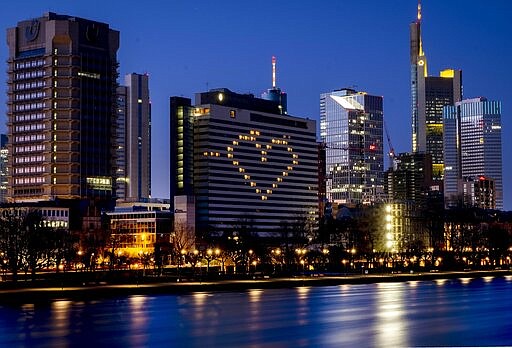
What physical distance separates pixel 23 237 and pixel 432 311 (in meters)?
70.3

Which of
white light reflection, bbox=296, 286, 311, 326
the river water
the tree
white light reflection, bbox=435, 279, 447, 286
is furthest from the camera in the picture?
white light reflection, bbox=435, 279, 447, 286

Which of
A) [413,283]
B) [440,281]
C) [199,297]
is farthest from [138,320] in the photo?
[440,281]

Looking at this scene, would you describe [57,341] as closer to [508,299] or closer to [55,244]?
[508,299]

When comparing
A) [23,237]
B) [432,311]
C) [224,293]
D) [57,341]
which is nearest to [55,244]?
[23,237]

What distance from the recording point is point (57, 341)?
63844 millimetres

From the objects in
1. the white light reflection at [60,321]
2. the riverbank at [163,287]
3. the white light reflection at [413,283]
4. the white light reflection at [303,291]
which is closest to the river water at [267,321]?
the white light reflection at [60,321]

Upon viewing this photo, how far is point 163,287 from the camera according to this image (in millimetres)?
120000

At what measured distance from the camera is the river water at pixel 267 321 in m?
64.6

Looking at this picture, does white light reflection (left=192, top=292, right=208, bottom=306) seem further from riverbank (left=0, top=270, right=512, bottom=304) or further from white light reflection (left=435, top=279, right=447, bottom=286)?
white light reflection (left=435, top=279, right=447, bottom=286)

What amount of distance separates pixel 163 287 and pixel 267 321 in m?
45.0

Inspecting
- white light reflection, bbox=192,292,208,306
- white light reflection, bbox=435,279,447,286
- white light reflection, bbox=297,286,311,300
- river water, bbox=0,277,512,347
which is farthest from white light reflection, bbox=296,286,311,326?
white light reflection, bbox=435,279,447,286

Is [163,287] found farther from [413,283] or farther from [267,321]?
[267,321]

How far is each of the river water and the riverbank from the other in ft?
18.0

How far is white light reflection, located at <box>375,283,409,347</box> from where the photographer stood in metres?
63.6
